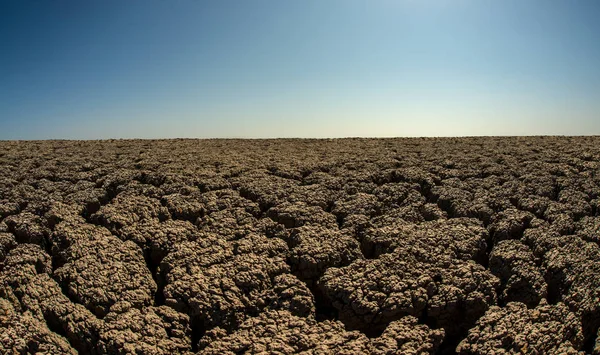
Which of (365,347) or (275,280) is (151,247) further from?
(365,347)

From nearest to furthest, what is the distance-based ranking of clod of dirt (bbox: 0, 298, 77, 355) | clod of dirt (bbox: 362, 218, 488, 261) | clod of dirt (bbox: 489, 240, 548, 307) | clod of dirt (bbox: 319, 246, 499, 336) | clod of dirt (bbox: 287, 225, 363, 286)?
1. clod of dirt (bbox: 0, 298, 77, 355)
2. clod of dirt (bbox: 319, 246, 499, 336)
3. clod of dirt (bbox: 489, 240, 548, 307)
4. clod of dirt (bbox: 287, 225, 363, 286)
5. clod of dirt (bbox: 362, 218, 488, 261)

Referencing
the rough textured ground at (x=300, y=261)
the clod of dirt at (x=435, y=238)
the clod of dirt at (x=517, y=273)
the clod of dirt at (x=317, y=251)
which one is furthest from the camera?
the clod of dirt at (x=435, y=238)

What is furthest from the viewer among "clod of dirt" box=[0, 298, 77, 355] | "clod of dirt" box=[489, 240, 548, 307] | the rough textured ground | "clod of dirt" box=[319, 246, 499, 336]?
"clod of dirt" box=[489, 240, 548, 307]

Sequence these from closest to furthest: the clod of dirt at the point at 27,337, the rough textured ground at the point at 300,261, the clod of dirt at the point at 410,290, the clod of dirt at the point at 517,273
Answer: the clod of dirt at the point at 27,337 → the rough textured ground at the point at 300,261 → the clod of dirt at the point at 410,290 → the clod of dirt at the point at 517,273

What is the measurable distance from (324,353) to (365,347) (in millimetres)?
197

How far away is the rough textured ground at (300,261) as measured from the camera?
6.50 ft

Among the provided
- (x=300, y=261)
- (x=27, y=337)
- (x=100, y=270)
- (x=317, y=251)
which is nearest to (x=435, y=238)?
(x=317, y=251)

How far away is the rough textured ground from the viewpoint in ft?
6.50

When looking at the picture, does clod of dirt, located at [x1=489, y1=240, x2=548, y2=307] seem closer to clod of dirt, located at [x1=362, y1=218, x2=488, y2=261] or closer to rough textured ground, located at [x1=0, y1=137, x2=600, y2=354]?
rough textured ground, located at [x1=0, y1=137, x2=600, y2=354]

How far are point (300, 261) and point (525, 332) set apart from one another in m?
1.19

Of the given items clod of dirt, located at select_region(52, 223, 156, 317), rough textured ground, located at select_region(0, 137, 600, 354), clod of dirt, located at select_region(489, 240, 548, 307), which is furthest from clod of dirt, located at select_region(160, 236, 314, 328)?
clod of dirt, located at select_region(489, 240, 548, 307)

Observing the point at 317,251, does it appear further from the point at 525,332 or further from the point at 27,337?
the point at 27,337

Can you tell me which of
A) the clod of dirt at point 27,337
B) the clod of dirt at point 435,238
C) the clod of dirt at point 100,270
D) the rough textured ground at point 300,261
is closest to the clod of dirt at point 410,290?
the rough textured ground at point 300,261

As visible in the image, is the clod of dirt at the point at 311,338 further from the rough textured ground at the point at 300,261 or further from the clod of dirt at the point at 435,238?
the clod of dirt at the point at 435,238
